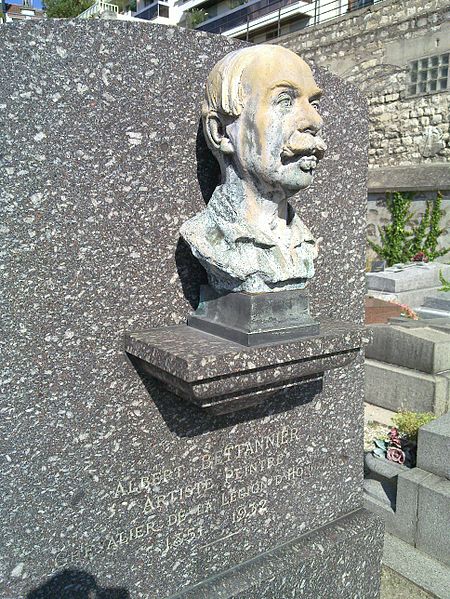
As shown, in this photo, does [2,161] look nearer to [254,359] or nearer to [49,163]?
[49,163]

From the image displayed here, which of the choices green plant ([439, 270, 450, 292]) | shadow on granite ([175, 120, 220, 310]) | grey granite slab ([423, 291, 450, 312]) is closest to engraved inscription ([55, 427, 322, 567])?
shadow on granite ([175, 120, 220, 310])

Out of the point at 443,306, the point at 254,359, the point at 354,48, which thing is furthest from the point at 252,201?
the point at 354,48

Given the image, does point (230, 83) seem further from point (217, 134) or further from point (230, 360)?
point (230, 360)

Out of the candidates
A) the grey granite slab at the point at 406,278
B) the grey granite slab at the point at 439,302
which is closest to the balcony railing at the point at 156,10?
the grey granite slab at the point at 406,278

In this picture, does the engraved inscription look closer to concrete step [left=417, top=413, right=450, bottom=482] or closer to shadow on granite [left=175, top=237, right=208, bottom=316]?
shadow on granite [left=175, top=237, right=208, bottom=316]

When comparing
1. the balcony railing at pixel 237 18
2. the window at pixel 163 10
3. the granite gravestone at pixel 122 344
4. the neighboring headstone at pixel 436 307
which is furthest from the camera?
the window at pixel 163 10

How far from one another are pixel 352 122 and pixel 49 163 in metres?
1.46

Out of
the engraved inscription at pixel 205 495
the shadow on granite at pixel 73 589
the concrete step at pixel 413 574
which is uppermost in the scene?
the engraved inscription at pixel 205 495

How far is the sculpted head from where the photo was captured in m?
1.68

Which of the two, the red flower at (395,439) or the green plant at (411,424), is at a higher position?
the green plant at (411,424)

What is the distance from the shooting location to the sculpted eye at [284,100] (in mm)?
1687

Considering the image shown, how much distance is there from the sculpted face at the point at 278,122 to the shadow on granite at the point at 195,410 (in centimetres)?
83

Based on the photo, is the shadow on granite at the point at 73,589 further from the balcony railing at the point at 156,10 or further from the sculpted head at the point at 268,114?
the balcony railing at the point at 156,10

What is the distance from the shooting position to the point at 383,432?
4.66 meters
